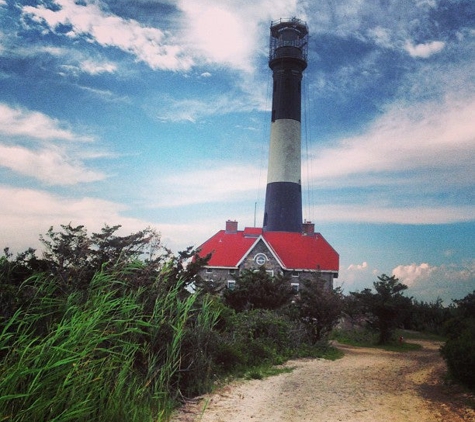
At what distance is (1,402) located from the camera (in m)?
3.92

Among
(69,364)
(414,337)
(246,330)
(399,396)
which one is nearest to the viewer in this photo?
(69,364)

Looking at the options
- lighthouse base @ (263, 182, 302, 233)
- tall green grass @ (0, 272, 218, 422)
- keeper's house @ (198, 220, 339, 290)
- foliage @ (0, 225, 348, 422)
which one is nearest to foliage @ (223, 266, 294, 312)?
foliage @ (0, 225, 348, 422)

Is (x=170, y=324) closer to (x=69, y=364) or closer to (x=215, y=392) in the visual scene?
(x=215, y=392)

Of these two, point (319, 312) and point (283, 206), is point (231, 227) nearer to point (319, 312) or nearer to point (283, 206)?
point (283, 206)

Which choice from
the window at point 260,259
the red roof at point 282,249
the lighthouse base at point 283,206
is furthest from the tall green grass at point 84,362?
the lighthouse base at point 283,206

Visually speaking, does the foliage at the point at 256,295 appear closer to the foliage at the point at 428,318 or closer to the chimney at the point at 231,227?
the foliage at the point at 428,318

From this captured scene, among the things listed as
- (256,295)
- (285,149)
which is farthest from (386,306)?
(285,149)

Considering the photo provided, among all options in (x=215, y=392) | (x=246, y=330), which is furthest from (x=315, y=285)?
(x=215, y=392)

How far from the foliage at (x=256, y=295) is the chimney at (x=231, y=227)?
17163mm

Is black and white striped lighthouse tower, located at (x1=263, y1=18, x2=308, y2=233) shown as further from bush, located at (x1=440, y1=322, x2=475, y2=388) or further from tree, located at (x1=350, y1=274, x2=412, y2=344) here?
bush, located at (x1=440, y1=322, x2=475, y2=388)

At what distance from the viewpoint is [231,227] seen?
34.8 metres

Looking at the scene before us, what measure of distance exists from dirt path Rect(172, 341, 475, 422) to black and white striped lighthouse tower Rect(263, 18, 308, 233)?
70.4 ft

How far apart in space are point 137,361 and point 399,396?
16.1ft

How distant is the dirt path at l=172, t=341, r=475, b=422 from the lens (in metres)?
6.69
